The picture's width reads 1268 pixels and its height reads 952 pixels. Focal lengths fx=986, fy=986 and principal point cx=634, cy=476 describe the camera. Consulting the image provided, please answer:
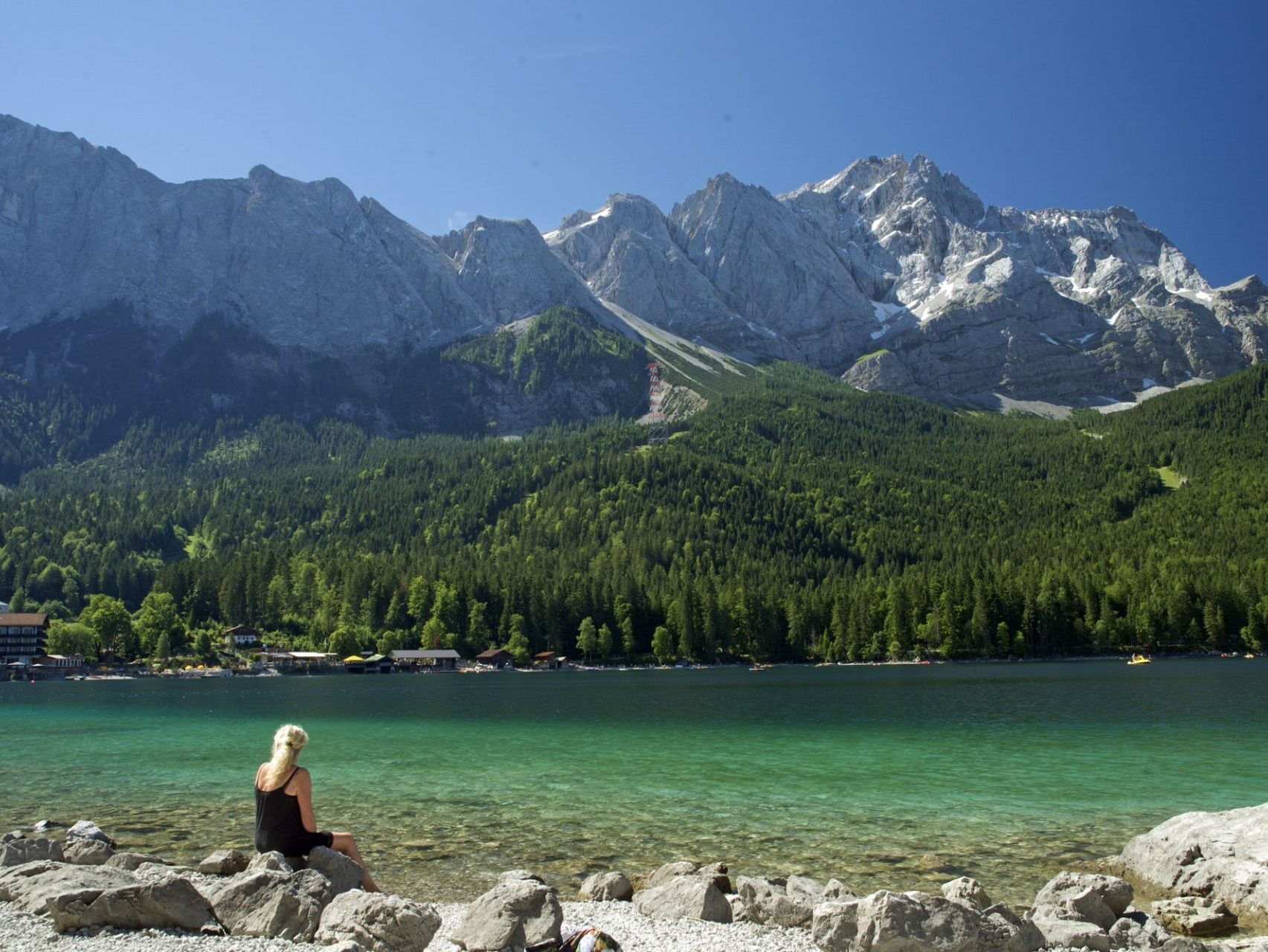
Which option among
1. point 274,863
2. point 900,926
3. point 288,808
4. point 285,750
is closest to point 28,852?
point 274,863

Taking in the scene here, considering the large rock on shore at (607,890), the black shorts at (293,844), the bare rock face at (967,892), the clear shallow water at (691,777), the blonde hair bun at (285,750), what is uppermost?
the blonde hair bun at (285,750)

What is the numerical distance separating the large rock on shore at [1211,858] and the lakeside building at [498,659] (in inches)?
5052

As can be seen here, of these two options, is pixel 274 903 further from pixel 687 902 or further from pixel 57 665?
pixel 57 665

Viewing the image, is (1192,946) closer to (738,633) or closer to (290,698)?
(290,698)

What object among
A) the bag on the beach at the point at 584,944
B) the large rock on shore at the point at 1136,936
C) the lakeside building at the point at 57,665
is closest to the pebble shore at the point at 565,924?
the bag on the beach at the point at 584,944

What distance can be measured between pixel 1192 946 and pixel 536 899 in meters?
10.6

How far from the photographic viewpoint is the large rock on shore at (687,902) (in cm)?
1786

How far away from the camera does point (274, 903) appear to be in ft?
51.8

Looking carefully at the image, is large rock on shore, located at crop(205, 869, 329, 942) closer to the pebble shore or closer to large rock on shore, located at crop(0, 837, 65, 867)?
the pebble shore

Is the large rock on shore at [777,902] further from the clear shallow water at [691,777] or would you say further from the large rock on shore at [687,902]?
the clear shallow water at [691,777]

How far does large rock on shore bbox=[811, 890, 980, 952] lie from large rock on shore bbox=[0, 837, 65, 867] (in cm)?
1622

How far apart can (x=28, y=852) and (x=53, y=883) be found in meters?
4.84

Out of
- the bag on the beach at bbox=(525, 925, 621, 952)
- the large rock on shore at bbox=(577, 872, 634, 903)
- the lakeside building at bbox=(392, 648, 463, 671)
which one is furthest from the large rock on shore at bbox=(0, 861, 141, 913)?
the lakeside building at bbox=(392, 648, 463, 671)

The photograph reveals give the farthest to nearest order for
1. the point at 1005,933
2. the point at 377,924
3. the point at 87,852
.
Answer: the point at 87,852 < the point at 1005,933 < the point at 377,924
